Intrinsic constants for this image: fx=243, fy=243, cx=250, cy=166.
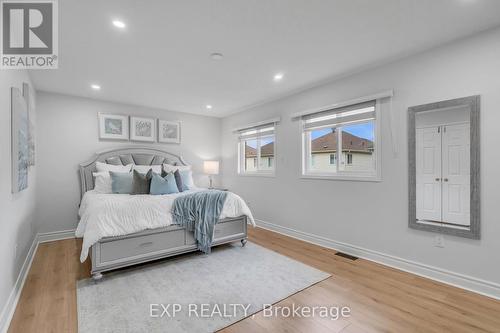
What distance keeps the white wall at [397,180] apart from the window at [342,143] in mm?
137

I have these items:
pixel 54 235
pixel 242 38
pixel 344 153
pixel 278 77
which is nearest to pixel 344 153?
pixel 344 153

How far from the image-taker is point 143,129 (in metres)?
4.73

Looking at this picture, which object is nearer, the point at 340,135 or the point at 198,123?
the point at 340,135

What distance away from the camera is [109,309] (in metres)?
1.96

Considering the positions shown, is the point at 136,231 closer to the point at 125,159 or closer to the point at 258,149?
the point at 125,159

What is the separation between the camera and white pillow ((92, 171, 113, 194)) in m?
3.70

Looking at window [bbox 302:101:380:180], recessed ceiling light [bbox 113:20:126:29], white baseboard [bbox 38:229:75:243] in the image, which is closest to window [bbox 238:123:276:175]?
window [bbox 302:101:380:180]

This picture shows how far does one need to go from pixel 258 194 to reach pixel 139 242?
2471mm

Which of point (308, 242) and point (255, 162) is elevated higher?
point (255, 162)

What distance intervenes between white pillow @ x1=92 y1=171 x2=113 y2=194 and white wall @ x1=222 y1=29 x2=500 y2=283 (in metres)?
2.65

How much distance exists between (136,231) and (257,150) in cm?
286

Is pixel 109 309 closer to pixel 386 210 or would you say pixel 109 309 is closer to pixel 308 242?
pixel 308 242

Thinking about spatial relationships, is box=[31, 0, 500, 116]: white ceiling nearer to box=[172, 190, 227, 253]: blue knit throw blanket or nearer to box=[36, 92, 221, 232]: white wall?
box=[36, 92, 221, 232]: white wall

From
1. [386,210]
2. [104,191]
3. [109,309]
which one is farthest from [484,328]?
[104,191]
